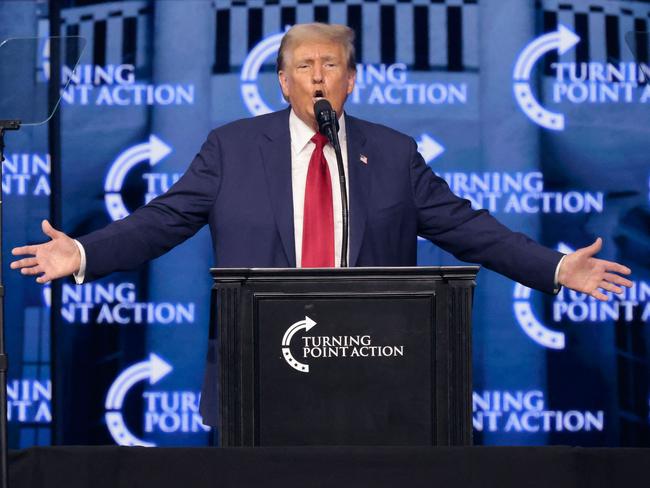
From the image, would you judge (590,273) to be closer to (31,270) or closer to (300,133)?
(300,133)

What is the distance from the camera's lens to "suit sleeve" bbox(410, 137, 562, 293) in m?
2.70

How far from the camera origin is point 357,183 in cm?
288

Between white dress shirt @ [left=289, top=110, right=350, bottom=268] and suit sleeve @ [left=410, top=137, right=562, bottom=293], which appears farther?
white dress shirt @ [left=289, top=110, right=350, bottom=268]

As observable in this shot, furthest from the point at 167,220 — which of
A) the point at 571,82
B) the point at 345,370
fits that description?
the point at 571,82

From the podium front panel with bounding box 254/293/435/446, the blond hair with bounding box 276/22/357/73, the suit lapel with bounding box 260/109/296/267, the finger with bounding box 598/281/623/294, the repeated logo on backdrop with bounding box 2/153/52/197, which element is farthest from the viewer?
the repeated logo on backdrop with bounding box 2/153/52/197

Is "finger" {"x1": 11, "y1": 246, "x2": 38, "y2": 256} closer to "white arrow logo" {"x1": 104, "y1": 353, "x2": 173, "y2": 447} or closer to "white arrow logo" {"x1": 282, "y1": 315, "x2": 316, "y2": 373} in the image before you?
"white arrow logo" {"x1": 282, "y1": 315, "x2": 316, "y2": 373}

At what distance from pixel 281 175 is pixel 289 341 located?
761 millimetres

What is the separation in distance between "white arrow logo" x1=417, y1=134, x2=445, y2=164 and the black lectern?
242 cm

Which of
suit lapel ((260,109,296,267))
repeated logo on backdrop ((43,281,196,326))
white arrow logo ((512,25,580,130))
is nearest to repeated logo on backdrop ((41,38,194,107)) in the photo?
repeated logo on backdrop ((43,281,196,326))

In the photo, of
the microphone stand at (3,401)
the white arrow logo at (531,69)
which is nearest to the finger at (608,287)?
the microphone stand at (3,401)

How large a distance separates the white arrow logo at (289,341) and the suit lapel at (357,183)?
1.92 feet

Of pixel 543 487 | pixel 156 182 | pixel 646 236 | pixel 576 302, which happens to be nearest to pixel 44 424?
pixel 156 182

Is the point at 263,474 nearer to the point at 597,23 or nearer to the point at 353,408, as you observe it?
the point at 353,408

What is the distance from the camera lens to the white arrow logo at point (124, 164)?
4.68m
